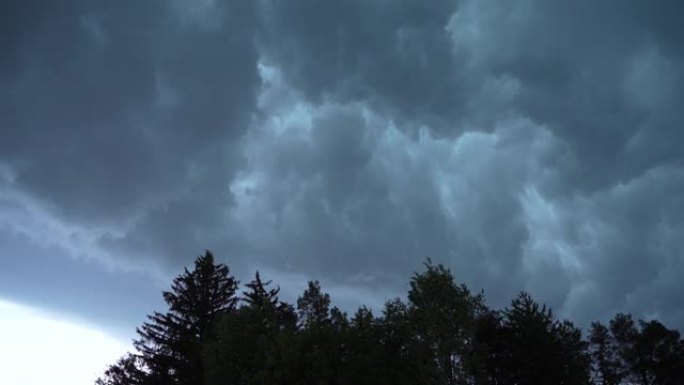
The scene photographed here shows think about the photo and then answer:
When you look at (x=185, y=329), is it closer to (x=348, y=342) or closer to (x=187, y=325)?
(x=187, y=325)

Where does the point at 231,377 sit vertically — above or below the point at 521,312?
below

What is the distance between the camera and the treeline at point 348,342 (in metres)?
45.6

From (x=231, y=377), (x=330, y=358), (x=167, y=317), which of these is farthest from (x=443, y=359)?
(x=167, y=317)

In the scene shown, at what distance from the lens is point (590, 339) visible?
292 feet

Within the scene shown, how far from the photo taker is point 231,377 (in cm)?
5016

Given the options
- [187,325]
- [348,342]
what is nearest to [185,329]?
[187,325]

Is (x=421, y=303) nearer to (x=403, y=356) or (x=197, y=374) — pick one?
(x=403, y=356)

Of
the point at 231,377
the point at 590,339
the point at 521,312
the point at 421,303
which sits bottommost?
the point at 231,377

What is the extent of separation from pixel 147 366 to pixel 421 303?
34408 mm

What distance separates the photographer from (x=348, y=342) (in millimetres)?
48344

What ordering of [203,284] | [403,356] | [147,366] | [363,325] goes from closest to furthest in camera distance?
1. [403,356]
2. [363,325]
3. [147,366]
4. [203,284]

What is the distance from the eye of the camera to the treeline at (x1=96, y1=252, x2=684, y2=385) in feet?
150

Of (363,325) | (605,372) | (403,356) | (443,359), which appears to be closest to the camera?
(443,359)

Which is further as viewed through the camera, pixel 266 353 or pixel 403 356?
pixel 403 356
